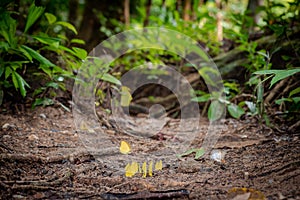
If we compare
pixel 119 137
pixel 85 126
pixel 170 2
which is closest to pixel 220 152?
pixel 119 137

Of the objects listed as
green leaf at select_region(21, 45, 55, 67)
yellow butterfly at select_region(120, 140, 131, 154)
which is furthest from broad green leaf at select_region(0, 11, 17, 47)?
yellow butterfly at select_region(120, 140, 131, 154)

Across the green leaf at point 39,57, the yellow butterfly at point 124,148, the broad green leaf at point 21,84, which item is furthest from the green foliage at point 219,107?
the broad green leaf at point 21,84

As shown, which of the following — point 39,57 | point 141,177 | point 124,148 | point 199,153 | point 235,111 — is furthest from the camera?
point 235,111

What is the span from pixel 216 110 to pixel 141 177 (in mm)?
1205

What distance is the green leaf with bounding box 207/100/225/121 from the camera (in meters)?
2.33

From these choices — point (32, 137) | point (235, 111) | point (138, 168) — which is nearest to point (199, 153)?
point (138, 168)

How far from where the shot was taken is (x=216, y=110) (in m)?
2.41

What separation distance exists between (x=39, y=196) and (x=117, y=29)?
3.44 metres

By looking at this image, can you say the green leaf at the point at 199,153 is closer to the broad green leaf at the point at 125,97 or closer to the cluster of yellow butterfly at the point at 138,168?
the cluster of yellow butterfly at the point at 138,168

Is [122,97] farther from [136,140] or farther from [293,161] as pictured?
[293,161]

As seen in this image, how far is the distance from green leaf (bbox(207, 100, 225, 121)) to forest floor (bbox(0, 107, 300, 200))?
16.1 inches

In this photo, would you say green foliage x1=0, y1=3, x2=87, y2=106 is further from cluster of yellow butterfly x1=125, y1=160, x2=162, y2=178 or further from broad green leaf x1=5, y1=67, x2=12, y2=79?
cluster of yellow butterfly x1=125, y1=160, x2=162, y2=178

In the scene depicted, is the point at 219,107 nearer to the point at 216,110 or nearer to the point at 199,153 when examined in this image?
the point at 216,110

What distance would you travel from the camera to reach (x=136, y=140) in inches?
81.0
